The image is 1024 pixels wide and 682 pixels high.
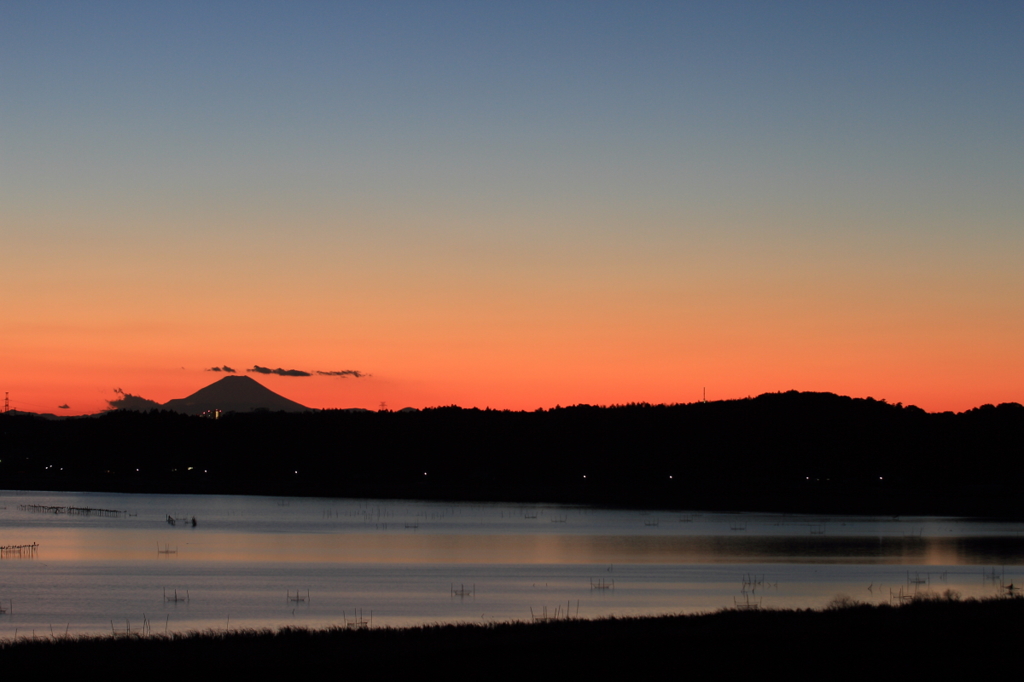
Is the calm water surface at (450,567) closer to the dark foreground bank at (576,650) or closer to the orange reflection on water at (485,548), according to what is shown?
the orange reflection on water at (485,548)

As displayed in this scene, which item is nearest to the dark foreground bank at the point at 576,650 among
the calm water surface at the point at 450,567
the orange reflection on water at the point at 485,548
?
the calm water surface at the point at 450,567

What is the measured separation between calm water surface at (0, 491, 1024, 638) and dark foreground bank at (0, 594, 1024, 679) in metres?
10.3

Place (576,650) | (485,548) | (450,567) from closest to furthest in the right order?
1. (576,650)
2. (450,567)
3. (485,548)

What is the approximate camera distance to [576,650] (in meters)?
21.4

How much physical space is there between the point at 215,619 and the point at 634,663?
61.9 ft

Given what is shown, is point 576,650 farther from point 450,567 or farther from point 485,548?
point 485,548

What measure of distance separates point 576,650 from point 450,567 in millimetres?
37294

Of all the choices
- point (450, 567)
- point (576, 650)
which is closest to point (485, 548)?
point (450, 567)

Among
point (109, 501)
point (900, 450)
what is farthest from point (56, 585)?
point (900, 450)

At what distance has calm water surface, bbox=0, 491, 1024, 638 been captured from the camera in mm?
38250

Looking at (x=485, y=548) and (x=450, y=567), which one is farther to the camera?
(x=485, y=548)

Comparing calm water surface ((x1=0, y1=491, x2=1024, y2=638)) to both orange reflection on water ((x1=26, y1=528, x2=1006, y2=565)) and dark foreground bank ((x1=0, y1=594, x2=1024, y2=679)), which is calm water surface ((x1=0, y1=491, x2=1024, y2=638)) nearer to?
orange reflection on water ((x1=26, y1=528, x2=1006, y2=565))

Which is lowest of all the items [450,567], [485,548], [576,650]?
[485,548]

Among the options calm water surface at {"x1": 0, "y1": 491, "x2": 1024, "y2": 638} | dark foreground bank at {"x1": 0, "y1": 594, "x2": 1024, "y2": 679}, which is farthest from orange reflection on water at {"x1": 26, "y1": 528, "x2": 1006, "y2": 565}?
dark foreground bank at {"x1": 0, "y1": 594, "x2": 1024, "y2": 679}
